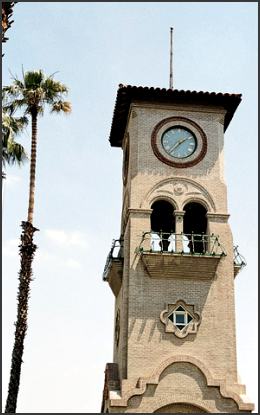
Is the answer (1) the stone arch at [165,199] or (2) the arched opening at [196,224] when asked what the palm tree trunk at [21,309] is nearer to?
(1) the stone arch at [165,199]

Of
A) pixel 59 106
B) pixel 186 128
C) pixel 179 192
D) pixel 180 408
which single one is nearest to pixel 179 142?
pixel 186 128

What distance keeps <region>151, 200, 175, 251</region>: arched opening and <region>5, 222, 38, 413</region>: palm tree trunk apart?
5200mm

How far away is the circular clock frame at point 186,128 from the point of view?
1110 inches

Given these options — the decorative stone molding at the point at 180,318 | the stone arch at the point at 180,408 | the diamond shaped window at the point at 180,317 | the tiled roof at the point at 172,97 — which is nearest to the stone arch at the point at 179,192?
the tiled roof at the point at 172,97

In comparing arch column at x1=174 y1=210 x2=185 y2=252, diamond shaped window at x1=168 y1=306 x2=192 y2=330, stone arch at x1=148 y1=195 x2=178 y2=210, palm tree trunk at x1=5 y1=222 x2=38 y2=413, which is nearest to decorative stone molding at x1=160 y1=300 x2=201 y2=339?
diamond shaped window at x1=168 y1=306 x2=192 y2=330

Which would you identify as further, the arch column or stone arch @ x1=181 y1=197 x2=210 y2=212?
stone arch @ x1=181 y1=197 x2=210 y2=212

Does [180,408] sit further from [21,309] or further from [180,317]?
[21,309]

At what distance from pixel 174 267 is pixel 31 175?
21.6 feet

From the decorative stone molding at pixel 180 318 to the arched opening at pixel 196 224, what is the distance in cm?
229

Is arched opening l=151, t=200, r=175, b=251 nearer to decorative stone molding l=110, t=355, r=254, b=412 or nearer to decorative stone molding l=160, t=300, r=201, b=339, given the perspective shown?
decorative stone molding l=160, t=300, r=201, b=339

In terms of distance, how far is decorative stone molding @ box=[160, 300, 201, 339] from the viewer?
83.8 feet

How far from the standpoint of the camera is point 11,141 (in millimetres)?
26922

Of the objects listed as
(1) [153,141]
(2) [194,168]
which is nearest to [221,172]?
(2) [194,168]

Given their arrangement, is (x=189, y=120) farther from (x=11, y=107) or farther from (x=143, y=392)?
(x=143, y=392)
